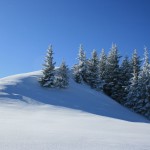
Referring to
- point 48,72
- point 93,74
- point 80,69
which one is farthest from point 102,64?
point 48,72

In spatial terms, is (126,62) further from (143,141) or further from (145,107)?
(143,141)

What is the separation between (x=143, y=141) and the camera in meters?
10.6

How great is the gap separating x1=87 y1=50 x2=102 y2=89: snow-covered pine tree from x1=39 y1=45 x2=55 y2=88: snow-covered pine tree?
973 centimetres

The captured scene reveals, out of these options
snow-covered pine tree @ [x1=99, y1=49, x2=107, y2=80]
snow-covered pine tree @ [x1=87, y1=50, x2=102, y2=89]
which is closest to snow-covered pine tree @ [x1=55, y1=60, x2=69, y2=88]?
snow-covered pine tree @ [x1=87, y1=50, x2=102, y2=89]

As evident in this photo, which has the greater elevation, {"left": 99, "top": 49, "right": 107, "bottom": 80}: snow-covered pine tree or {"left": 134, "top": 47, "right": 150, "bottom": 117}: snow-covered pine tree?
{"left": 99, "top": 49, "right": 107, "bottom": 80}: snow-covered pine tree

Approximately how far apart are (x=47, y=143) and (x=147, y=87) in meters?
37.1

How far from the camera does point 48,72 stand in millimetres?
45000

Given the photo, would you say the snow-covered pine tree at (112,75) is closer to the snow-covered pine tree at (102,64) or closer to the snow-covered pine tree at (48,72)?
the snow-covered pine tree at (102,64)

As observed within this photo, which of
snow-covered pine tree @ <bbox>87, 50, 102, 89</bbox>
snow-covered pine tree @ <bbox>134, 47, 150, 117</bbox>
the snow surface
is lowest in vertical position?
the snow surface

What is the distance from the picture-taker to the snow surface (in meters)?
10.1

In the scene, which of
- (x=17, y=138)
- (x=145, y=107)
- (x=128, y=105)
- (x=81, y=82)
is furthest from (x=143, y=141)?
(x=81, y=82)

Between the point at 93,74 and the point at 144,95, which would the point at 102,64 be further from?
the point at 144,95

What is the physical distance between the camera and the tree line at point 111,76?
4488 cm

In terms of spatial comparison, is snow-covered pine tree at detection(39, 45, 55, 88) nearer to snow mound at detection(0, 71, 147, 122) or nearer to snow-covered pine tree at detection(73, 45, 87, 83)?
snow mound at detection(0, 71, 147, 122)
